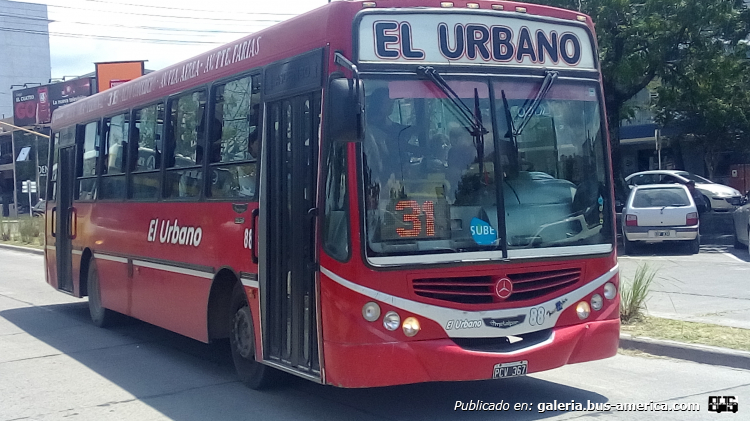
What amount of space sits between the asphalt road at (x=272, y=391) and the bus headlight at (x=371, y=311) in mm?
1118

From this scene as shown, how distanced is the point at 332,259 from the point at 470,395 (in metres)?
2.05

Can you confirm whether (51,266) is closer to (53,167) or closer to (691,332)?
(53,167)

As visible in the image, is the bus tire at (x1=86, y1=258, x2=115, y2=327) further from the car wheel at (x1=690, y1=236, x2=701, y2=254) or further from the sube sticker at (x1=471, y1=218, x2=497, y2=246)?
the car wheel at (x1=690, y1=236, x2=701, y2=254)

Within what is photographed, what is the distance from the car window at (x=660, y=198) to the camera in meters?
19.4

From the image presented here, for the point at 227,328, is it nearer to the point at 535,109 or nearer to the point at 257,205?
the point at 257,205

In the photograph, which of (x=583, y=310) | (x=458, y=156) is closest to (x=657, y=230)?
(x=583, y=310)

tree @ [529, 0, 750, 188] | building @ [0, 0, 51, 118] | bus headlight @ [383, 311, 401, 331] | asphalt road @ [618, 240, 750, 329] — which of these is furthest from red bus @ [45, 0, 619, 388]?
building @ [0, 0, 51, 118]

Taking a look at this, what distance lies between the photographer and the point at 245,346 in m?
8.09

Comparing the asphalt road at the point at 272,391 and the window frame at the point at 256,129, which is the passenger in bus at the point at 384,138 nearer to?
the window frame at the point at 256,129

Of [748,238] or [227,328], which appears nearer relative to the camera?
[227,328]

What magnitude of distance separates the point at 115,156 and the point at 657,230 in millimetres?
12778

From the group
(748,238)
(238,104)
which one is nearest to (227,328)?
(238,104)

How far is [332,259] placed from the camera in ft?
20.9

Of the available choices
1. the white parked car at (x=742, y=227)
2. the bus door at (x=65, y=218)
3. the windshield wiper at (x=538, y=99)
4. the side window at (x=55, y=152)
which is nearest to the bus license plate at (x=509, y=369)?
the windshield wiper at (x=538, y=99)
